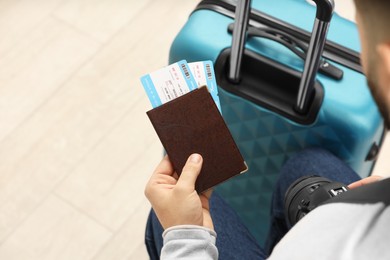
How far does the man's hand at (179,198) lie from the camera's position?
0.96m

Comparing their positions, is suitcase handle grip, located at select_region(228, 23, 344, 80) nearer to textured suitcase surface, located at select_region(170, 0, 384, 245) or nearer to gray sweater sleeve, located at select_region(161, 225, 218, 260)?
textured suitcase surface, located at select_region(170, 0, 384, 245)

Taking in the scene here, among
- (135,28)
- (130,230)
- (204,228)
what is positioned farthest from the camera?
(135,28)

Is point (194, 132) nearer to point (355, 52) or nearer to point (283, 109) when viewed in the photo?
point (283, 109)

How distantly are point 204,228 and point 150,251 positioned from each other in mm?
336

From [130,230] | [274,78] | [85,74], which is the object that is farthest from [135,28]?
[274,78]

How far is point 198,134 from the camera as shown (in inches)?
41.9

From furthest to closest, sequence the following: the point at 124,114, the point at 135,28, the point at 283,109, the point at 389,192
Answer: the point at 135,28 → the point at 124,114 → the point at 283,109 → the point at 389,192

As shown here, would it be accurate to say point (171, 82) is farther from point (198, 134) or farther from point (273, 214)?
point (273, 214)

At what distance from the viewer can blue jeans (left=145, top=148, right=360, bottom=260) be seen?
1.18 meters

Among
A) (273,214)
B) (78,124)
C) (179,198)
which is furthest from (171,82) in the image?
(78,124)

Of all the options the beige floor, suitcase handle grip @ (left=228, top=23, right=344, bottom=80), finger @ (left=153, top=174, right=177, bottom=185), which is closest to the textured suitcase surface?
suitcase handle grip @ (left=228, top=23, right=344, bottom=80)

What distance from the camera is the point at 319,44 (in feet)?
3.54

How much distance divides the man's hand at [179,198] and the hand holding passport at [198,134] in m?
0.02

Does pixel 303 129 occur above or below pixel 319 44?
below
